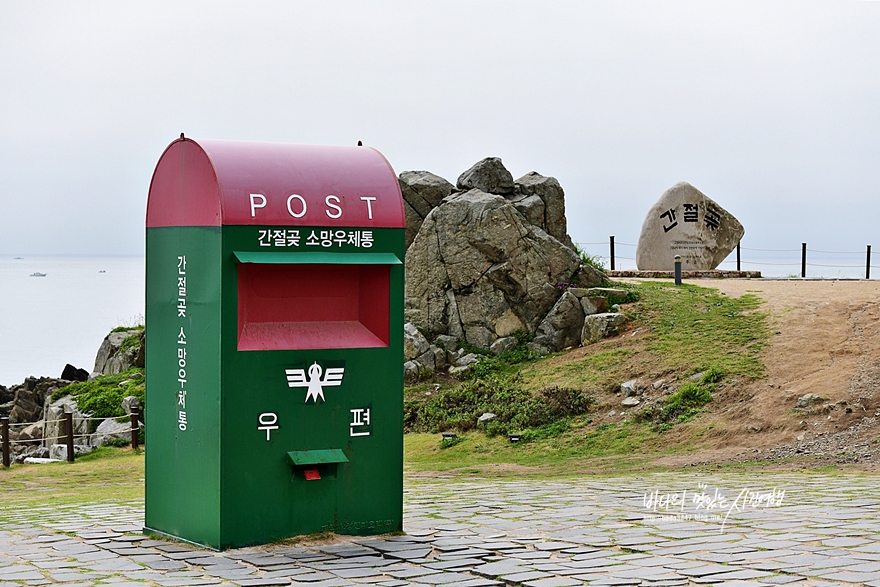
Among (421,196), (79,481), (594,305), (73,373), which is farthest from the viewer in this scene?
(73,373)

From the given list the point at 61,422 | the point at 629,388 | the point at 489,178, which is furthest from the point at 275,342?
the point at 489,178

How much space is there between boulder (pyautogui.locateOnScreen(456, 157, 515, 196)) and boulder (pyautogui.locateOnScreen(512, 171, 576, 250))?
429 mm

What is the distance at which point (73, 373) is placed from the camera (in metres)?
32.4

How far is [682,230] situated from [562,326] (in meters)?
9.33

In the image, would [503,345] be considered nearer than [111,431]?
No

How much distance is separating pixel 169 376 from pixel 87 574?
1704 millimetres

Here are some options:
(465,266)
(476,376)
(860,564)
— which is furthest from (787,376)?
(860,564)

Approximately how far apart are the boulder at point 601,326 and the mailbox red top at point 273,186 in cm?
1494

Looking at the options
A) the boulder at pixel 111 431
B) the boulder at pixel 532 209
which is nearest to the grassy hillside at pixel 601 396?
the boulder at pixel 532 209

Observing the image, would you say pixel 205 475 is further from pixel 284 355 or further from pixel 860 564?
pixel 860 564

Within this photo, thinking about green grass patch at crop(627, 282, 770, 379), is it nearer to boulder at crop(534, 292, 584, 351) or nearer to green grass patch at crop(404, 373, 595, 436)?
boulder at crop(534, 292, 584, 351)

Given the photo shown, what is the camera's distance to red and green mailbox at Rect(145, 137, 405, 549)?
7395 mm

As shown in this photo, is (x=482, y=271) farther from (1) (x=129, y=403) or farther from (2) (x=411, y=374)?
(1) (x=129, y=403)

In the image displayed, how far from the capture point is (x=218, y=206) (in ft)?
24.1
